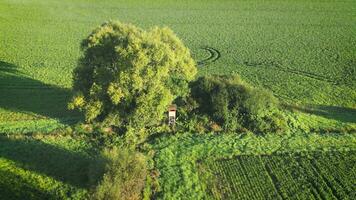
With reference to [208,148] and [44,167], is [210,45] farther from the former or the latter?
[44,167]

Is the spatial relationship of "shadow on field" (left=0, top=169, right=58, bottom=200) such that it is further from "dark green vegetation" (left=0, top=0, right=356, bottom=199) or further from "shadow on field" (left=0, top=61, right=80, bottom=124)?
"shadow on field" (left=0, top=61, right=80, bottom=124)

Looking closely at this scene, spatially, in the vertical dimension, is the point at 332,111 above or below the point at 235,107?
below

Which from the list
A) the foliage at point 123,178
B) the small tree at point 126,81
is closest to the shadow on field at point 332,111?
the small tree at point 126,81

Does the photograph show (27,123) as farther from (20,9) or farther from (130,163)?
(20,9)

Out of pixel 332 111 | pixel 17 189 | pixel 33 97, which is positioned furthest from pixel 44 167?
pixel 332 111

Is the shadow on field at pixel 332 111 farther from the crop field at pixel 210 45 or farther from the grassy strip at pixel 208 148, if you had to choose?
the grassy strip at pixel 208 148

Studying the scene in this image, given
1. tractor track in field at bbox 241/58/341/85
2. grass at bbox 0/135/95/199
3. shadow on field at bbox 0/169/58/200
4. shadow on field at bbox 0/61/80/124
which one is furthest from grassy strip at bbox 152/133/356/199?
tractor track in field at bbox 241/58/341/85
